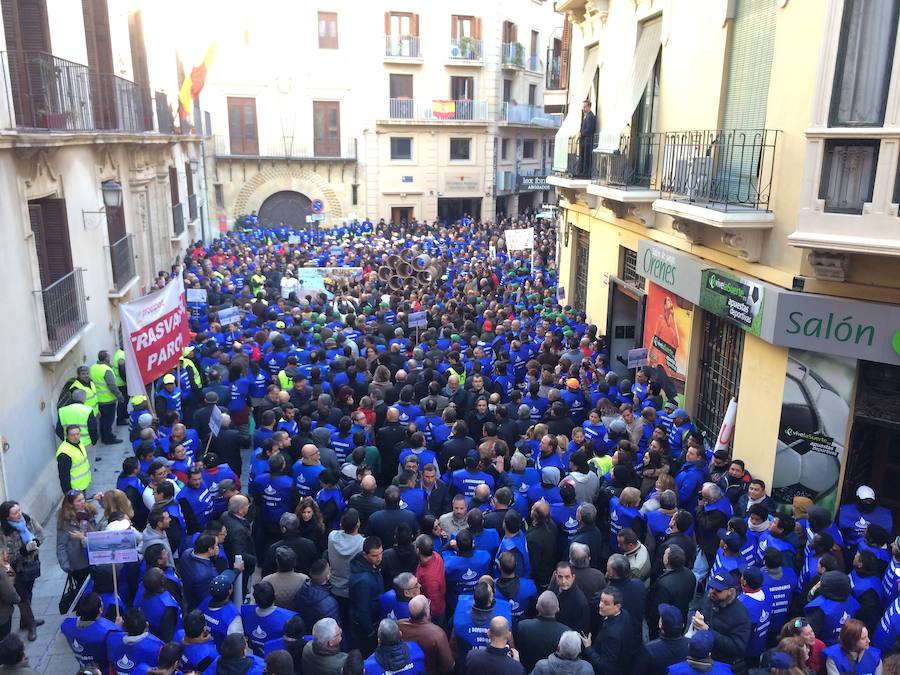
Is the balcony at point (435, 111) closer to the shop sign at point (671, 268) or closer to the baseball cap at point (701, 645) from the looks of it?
the shop sign at point (671, 268)

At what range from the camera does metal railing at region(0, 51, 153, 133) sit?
9.59 meters

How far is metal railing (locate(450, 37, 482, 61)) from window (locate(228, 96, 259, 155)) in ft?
30.2

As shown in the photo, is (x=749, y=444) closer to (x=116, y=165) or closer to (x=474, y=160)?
(x=116, y=165)

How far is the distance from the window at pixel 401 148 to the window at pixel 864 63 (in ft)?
95.1

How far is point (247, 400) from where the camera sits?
1069 cm

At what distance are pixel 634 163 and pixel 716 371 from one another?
159 inches

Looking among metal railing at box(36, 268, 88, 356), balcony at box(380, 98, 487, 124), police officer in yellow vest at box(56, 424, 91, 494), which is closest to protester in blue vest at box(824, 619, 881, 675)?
police officer in yellow vest at box(56, 424, 91, 494)

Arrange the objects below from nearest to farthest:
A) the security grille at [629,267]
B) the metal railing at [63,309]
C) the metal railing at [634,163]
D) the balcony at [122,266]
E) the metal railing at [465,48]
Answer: the metal railing at [63,309]
the metal railing at [634,163]
the security grille at [629,267]
the balcony at [122,266]
the metal railing at [465,48]

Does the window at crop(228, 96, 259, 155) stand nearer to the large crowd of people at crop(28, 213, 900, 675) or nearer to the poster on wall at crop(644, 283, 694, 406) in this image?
the large crowd of people at crop(28, 213, 900, 675)

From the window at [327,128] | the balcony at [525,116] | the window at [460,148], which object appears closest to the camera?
the window at [327,128]

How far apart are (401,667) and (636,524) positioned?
2.83m

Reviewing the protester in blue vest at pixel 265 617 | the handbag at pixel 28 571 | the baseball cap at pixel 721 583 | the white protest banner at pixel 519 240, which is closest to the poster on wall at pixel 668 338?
the baseball cap at pixel 721 583

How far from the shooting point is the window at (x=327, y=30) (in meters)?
32.8

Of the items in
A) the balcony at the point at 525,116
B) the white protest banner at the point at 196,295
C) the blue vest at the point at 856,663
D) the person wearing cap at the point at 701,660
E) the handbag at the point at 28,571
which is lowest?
the handbag at the point at 28,571
